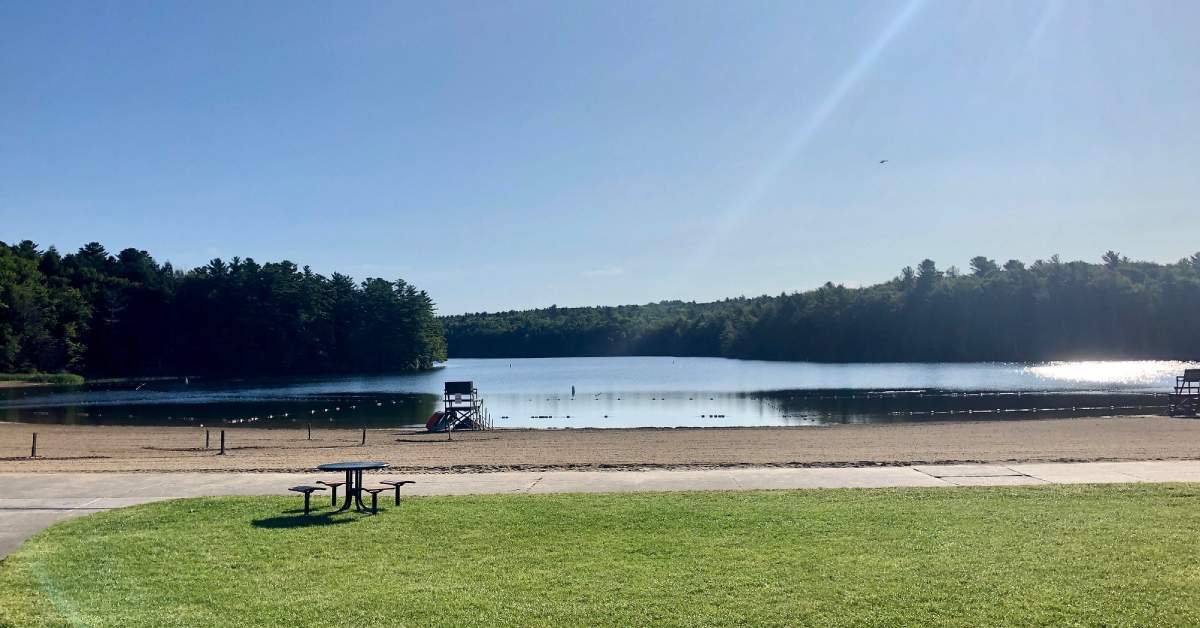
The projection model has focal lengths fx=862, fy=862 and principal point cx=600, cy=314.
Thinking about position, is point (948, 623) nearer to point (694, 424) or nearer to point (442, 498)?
point (442, 498)

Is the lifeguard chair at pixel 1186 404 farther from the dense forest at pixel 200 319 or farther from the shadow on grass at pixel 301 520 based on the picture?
the dense forest at pixel 200 319

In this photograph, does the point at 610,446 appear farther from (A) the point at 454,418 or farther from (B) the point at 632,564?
(B) the point at 632,564

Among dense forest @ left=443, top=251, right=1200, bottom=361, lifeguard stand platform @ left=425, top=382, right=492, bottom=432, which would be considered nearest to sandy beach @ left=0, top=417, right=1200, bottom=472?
lifeguard stand platform @ left=425, top=382, right=492, bottom=432

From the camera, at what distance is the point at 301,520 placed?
460 inches

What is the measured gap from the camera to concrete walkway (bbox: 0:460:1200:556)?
14438mm

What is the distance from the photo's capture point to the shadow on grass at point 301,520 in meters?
11.4

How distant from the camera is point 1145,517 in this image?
10.8 meters

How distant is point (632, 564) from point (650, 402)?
179ft

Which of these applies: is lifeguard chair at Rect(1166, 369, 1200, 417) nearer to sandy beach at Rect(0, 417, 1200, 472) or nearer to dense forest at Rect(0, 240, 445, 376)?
sandy beach at Rect(0, 417, 1200, 472)

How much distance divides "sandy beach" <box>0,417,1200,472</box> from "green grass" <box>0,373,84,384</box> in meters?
63.4

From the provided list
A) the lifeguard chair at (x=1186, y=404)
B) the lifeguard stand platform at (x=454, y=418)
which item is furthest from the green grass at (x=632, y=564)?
the lifeguard chair at (x=1186, y=404)

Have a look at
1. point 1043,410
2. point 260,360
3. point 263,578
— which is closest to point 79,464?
point 263,578

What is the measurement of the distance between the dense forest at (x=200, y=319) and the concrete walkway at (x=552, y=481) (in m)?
105

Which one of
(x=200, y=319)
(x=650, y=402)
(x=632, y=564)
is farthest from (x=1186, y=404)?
(x=200, y=319)
